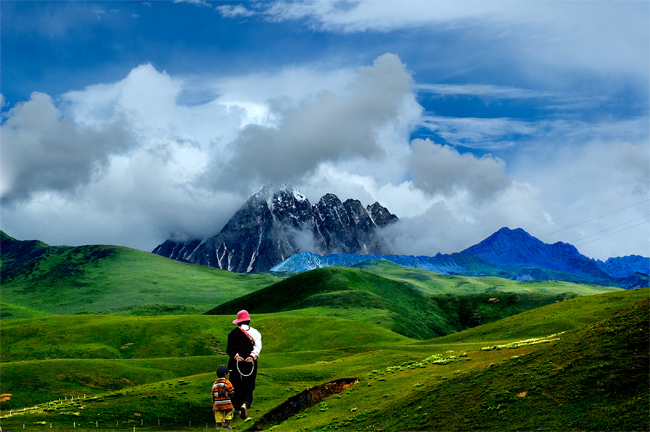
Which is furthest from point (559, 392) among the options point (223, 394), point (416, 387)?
point (223, 394)

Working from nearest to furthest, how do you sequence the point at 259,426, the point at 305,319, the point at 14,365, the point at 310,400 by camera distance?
the point at 259,426 → the point at 310,400 → the point at 14,365 → the point at 305,319

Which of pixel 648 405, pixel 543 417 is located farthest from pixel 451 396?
pixel 648 405

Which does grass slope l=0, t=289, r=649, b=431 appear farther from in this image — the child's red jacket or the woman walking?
the child's red jacket

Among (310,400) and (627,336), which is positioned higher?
(627,336)

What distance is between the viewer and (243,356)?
27531 mm

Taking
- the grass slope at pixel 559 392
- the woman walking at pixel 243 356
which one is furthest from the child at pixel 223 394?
the grass slope at pixel 559 392

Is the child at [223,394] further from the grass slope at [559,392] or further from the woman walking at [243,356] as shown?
the grass slope at [559,392]

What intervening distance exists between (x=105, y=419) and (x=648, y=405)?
1825 inches

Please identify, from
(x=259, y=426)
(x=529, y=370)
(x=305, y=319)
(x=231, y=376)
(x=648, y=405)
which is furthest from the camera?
(x=305, y=319)

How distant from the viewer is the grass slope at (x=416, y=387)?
34.5 meters

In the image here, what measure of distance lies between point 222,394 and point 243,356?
76.6 inches

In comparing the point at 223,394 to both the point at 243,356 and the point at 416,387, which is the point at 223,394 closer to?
the point at 243,356

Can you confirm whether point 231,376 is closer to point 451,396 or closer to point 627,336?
point 451,396

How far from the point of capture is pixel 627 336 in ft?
125
